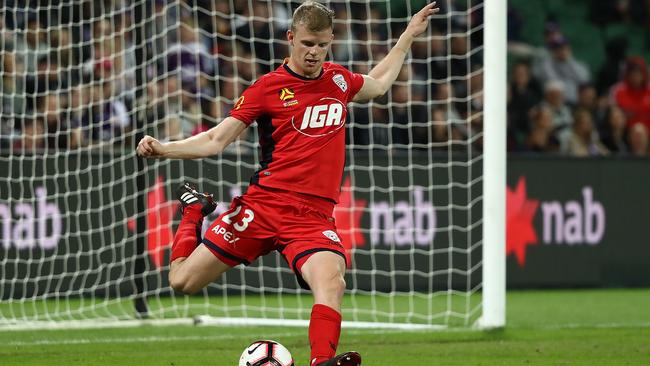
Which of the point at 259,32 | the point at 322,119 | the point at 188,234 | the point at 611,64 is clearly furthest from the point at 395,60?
the point at 611,64

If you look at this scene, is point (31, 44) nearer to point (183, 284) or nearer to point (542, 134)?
point (183, 284)

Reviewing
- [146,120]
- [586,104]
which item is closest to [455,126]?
[586,104]

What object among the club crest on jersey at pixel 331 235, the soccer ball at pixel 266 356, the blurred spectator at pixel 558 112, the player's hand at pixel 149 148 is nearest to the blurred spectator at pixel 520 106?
the blurred spectator at pixel 558 112

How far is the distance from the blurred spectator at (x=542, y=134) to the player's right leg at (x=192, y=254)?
8504 millimetres

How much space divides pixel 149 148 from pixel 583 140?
33.2 feet

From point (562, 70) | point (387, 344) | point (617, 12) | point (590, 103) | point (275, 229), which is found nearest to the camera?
point (275, 229)

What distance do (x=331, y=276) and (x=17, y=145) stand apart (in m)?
5.81

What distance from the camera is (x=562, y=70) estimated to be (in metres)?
17.2

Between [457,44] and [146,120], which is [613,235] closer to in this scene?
[457,44]

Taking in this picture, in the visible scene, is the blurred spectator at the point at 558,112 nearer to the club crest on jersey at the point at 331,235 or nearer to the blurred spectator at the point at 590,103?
the blurred spectator at the point at 590,103

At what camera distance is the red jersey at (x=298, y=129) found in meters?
6.46

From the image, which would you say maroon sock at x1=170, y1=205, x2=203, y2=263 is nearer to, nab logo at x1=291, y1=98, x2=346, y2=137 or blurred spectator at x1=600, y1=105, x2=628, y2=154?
nab logo at x1=291, y1=98, x2=346, y2=137

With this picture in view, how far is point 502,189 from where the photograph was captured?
30.7ft

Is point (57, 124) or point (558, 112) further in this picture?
point (558, 112)
